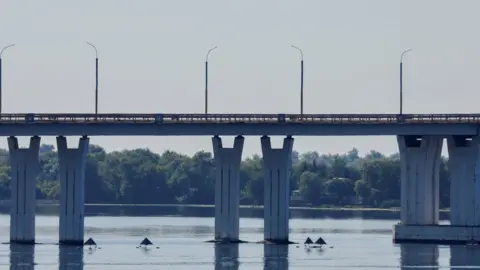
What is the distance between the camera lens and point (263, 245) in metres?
170

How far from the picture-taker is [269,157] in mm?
171000

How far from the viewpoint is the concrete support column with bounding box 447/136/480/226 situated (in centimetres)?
17550

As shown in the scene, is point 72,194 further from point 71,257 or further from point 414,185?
point 414,185

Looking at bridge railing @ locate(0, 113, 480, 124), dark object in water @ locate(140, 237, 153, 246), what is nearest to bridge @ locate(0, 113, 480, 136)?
bridge railing @ locate(0, 113, 480, 124)

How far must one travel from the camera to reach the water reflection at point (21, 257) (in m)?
143

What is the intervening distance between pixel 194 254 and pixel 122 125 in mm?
16948

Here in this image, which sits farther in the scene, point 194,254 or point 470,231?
point 470,231

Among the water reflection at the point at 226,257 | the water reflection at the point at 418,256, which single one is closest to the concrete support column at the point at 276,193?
the water reflection at the point at 226,257

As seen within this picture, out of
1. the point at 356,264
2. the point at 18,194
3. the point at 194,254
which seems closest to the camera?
the point at 356,264

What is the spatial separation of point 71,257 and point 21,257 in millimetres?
3536

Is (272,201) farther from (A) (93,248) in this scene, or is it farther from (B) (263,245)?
(A) (93,248)

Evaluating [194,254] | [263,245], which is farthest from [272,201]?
[194,254]

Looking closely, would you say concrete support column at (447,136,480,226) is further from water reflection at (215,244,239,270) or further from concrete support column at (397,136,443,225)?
water reflection at (215,244,239,270)

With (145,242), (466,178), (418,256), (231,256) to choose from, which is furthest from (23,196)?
(466,178)
